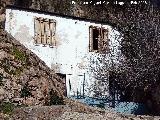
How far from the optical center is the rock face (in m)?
13.7

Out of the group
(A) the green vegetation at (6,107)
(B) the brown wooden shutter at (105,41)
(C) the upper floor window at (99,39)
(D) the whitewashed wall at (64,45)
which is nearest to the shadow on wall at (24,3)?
(D) the whitewashed wall at (64,45)

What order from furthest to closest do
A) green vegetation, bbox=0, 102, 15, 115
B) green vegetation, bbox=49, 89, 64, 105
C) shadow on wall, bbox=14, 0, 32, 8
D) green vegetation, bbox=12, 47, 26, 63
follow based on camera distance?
1. shadow on wall, bbox=14, 0, 32, 8
2. green vegetation, bbox=12, 47, 26, 63
3. green vegetation, bbox=49, 89, 64, 105
4. green vegetation, bbox=0, 102, 15, 115

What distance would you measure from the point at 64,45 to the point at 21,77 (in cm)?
835

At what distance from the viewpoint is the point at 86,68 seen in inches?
930

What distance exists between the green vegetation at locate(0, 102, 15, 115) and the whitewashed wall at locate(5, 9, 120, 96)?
943cm

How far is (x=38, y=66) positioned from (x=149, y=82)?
323 inches

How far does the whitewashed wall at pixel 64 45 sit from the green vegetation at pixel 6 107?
9431mm

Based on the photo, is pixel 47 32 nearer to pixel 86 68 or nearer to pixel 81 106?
pixel 86 68

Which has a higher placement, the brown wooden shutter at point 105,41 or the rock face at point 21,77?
the brown wooden shutter at point 105,41

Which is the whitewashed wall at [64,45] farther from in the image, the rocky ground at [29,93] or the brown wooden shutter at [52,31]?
the rocky ground at [29,93]

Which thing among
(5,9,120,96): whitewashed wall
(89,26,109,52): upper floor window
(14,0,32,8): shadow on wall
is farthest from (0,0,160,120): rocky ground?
(14,0,32,8): shadow on wall

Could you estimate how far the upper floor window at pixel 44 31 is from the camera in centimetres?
2181

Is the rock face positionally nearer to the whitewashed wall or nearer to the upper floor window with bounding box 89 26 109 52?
the whitewashed wall

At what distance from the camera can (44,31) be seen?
72.6 ft
